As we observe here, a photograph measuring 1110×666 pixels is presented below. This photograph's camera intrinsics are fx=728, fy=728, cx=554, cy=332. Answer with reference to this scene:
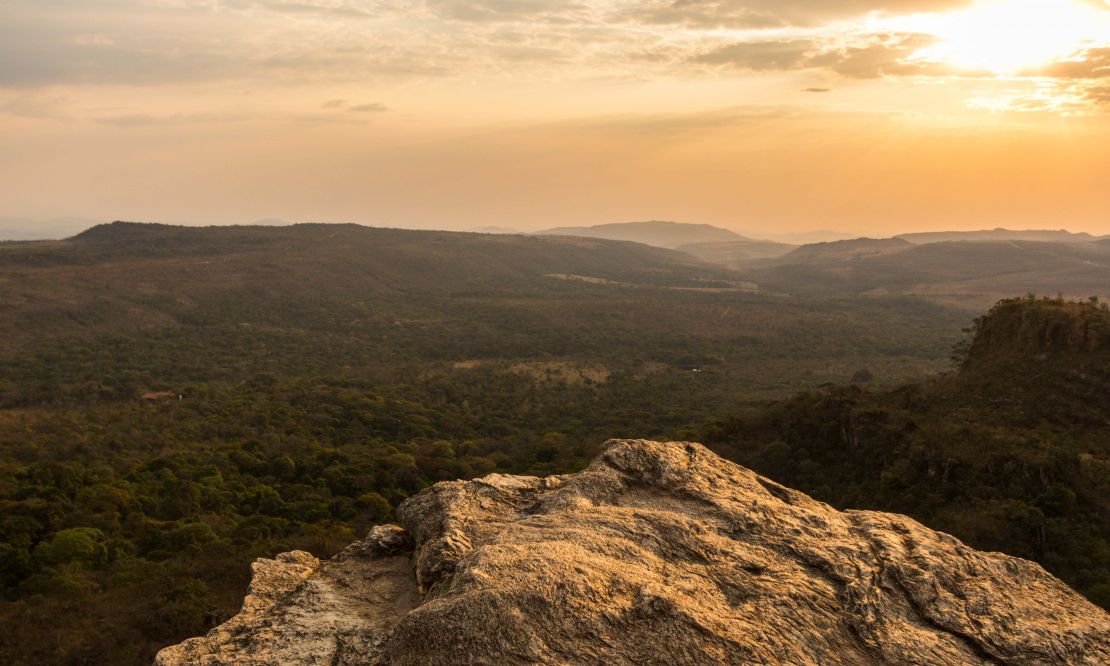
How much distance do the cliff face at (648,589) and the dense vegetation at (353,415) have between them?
999cm

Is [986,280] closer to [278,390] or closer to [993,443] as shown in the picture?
[278,390]

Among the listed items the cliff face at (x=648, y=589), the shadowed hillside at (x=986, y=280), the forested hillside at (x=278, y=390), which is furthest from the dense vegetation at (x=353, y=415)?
the shadowed hillside at (x=986, y=280)

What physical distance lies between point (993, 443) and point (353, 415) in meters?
43.8

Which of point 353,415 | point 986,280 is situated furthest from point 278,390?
point 986,280

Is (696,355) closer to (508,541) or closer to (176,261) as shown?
(508,541)

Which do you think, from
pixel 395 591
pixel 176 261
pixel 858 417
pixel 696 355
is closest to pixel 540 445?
pixel 858 417

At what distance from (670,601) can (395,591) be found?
5.67 meters

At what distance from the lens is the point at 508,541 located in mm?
11586

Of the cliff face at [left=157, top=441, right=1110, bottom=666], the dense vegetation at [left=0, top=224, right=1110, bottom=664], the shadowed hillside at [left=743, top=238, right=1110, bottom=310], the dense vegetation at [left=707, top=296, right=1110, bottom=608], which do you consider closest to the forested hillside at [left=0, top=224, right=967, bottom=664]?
the dense vegetation at [left=0, top=224, right=1110, bottom=664]

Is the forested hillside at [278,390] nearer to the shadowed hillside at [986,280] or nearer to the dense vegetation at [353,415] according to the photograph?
the dense vegetation at [353,415]

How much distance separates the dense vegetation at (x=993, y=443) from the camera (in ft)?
75.7

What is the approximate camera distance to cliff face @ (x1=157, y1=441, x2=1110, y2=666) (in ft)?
31.0

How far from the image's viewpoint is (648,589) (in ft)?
33.3

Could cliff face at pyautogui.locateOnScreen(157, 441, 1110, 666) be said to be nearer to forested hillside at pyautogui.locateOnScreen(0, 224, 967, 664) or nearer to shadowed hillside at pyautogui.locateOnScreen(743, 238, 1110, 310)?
forested hillside at pyautogui.locateOnScreen(0, 224, 967, 664)
